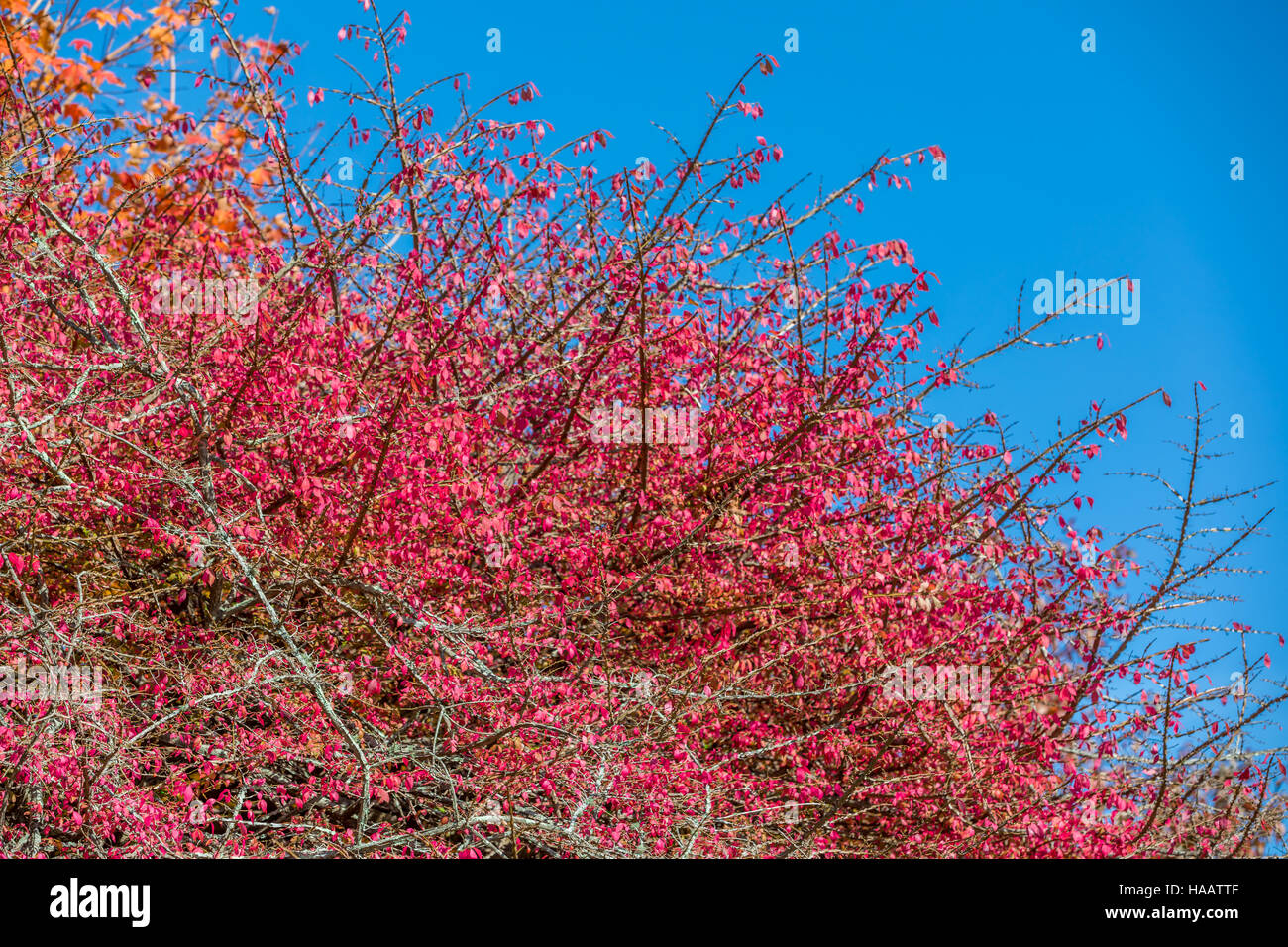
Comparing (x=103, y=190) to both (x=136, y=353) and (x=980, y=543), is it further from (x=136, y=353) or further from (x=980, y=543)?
(x=980, y=543)

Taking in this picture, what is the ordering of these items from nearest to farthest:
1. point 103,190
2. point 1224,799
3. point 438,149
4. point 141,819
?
point 141,819 → point 438,149 → point 1224,799 → point 103,190

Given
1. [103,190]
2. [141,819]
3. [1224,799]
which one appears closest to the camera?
[141,819]

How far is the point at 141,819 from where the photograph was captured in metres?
6.19

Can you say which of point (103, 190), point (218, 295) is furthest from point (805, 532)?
point (103, 190)

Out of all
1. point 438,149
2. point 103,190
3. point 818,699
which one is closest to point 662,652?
point 818,699

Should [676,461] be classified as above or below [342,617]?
above

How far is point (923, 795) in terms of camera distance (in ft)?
28.9

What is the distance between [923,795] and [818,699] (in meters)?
1.12

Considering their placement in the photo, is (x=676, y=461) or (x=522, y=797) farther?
(x=676, y=461)

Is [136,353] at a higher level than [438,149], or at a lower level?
lower

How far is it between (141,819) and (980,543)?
609cm

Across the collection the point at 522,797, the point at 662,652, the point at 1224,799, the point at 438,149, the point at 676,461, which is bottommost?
the point at 1224,799
